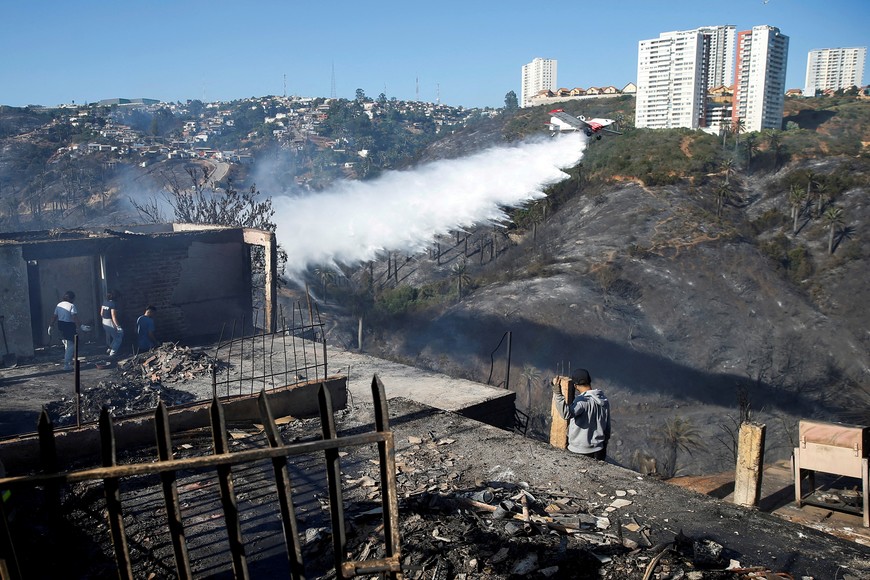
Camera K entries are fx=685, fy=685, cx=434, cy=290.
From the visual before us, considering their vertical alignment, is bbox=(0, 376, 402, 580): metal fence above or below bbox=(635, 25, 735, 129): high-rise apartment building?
below

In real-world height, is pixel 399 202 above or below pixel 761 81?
below

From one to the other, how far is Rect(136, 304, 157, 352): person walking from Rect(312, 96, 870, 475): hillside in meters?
13.5

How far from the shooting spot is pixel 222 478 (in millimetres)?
2854

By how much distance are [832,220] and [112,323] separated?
3878 cm

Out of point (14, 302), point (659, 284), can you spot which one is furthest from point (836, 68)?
point (14, 302)

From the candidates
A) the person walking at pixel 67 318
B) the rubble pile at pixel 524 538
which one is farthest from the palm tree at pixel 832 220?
the person walking at pixel 67 318


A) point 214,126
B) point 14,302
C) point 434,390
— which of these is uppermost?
point 214,126

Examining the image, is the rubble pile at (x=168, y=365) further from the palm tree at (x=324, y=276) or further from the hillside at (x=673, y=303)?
the palm tree at (x=324, y=276)

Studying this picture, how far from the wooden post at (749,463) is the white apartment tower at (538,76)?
123923 millimetres

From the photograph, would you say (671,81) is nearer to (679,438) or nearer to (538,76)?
(679,438)

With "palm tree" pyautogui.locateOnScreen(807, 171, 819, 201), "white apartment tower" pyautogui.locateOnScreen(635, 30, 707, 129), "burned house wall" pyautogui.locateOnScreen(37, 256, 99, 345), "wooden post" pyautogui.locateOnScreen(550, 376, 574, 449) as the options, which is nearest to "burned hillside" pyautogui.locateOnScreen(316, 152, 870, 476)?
"palm tree" pyautogui.locateOnScreen(807, 171, 819, 201)

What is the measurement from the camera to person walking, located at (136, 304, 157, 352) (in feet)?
45.1

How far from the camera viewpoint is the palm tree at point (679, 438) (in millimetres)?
24641

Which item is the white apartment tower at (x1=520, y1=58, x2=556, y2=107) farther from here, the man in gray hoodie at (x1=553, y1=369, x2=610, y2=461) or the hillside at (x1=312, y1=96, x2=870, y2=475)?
the man in gray hoodie at (x1=553, y1=369, x2=610, y2=461)
